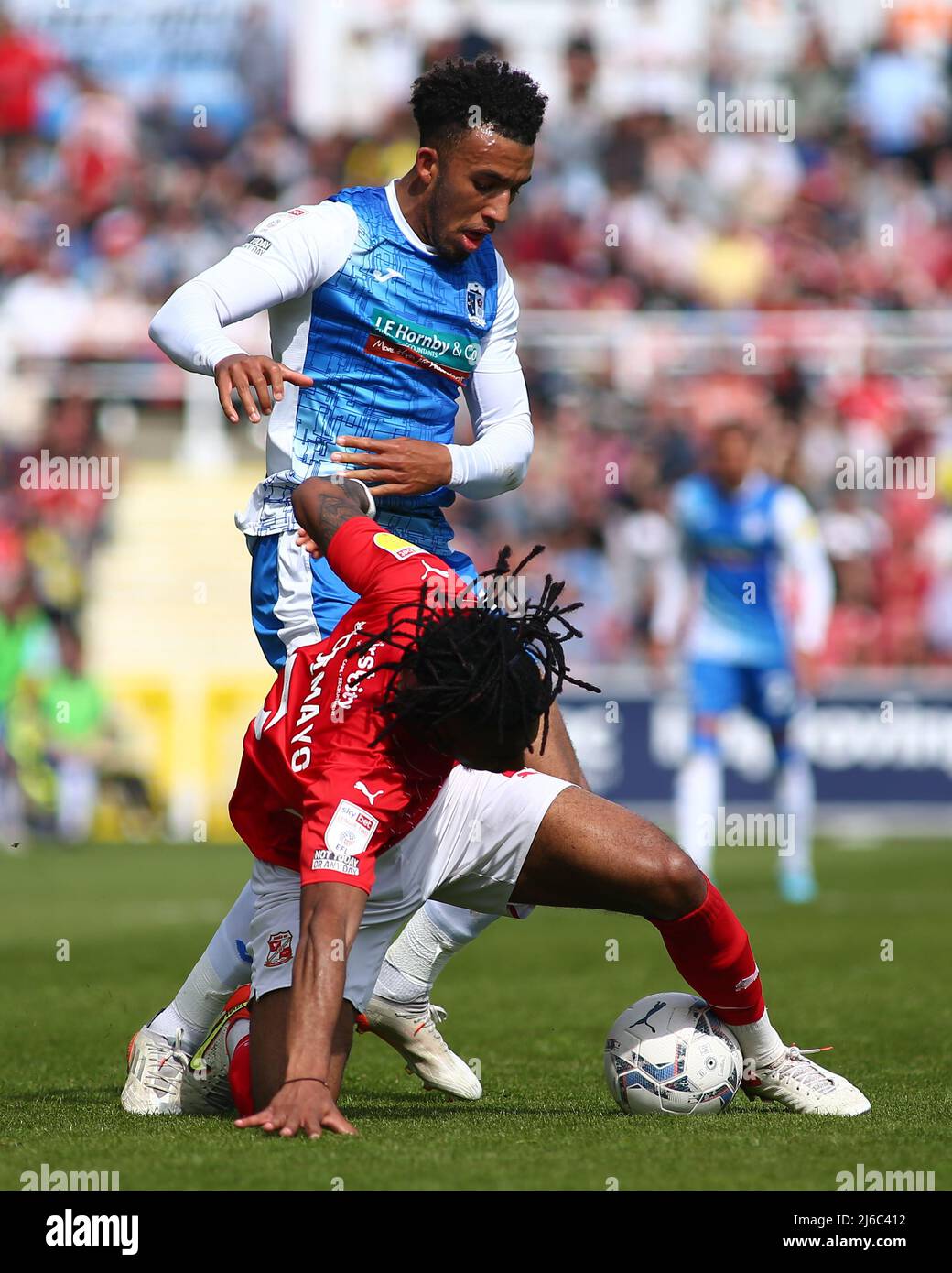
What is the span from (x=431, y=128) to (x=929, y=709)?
38.0 feet

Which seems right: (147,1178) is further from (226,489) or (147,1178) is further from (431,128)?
(226,489)

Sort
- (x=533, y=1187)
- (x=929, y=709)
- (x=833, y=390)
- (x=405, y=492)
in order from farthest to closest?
(x=833, y=390), (x=929, y=709), (x=405, y=492), (x=533, y=1187)

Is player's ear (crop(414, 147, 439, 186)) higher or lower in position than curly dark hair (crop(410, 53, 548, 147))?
lower

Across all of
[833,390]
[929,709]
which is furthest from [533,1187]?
[833,390]

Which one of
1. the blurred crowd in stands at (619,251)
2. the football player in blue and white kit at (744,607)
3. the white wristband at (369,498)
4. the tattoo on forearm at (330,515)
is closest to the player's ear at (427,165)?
the white wristband at (369,498)

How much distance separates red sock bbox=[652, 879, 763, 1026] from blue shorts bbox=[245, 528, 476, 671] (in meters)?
1.21

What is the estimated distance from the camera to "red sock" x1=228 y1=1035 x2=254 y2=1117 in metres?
4.98

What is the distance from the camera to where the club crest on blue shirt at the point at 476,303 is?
5578 mm

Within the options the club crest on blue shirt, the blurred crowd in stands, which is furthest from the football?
the blurred crowd in stands

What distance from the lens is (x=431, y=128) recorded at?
214 inches

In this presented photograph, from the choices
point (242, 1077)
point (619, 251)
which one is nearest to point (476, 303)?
point (242, 1077)

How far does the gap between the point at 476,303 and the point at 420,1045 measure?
214cm

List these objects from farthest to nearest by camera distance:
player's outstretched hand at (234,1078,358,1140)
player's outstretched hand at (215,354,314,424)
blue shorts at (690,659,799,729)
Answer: blue shorts at (690,659,799,729), player's outstretched hand at (215,354,314,424), player's outstretched hand at (234,1078,358,1140)

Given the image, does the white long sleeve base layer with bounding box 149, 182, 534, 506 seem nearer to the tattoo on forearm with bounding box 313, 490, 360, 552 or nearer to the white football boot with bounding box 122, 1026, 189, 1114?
the tattoo on forearm with bounding box 313, 490, 360, 552
